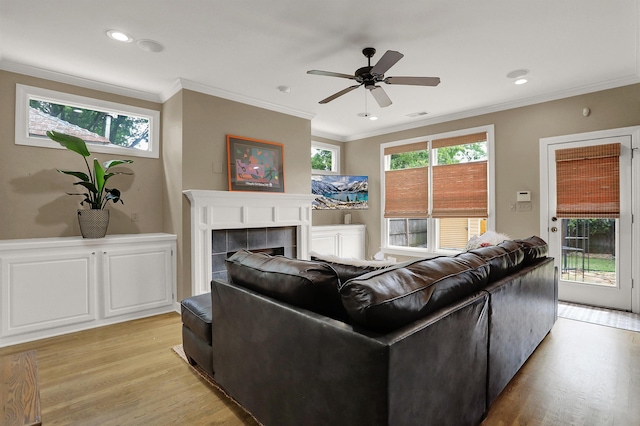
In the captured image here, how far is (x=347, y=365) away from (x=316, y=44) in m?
2.72

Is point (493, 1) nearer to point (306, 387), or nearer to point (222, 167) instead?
point (306, 387)

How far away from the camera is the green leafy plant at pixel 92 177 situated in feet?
10.4

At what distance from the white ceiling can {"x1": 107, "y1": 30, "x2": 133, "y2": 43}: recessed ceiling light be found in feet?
0.16

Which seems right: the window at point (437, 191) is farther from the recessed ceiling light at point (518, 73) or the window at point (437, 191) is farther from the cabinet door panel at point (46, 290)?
the cabinet door panel at point (46, 290)

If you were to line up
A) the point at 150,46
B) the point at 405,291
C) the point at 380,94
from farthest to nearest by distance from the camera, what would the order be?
the point at 380,94
the point at 150,46
the point at 405,291

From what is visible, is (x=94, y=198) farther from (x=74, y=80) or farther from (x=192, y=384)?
(x=192, y=384)

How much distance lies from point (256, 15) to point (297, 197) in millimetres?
2492

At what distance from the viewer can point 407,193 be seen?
5.77m

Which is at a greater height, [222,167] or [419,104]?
[419,104]

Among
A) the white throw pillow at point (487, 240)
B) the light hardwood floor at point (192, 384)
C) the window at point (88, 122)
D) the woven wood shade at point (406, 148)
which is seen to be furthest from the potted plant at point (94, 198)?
the woven wood shade at point (406, 148)

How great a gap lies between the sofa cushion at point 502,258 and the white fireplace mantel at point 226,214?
2773mm

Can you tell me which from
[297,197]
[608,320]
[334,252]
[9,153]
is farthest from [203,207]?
[608,320]

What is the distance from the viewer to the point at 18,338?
2998 millimetres

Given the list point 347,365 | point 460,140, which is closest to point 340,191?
point 460,140
